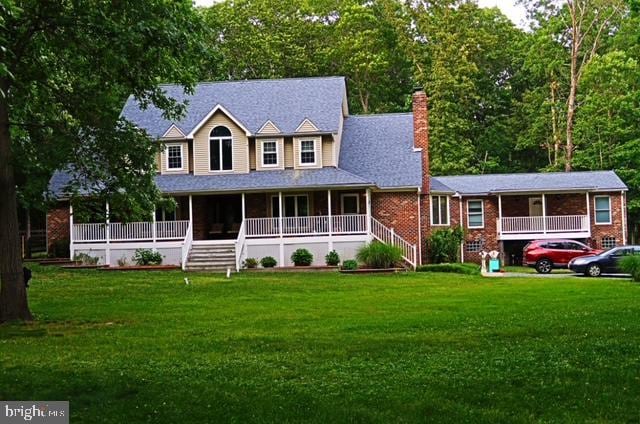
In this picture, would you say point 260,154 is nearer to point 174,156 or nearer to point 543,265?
Result: point 174,156

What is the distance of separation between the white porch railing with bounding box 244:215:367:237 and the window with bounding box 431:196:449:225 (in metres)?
6.28

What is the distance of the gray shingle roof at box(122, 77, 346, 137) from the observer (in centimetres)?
3231

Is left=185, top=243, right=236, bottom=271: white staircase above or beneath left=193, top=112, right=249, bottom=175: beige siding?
beneath

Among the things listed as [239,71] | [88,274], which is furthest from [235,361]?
[239,71]

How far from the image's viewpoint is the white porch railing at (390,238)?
30141mm

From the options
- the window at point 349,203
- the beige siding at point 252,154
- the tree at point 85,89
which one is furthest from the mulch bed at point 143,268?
the tree at point 85,89

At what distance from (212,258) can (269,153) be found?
18.4ft

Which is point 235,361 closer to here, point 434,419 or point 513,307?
point 434,419

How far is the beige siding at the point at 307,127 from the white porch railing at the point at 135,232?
6247 millimetres

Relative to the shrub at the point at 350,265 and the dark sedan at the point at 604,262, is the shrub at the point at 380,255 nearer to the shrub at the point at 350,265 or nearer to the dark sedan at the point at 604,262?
the shrub at the point at 350,265

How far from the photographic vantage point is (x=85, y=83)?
16.3 metres

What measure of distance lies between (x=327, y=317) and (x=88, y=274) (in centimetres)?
1469

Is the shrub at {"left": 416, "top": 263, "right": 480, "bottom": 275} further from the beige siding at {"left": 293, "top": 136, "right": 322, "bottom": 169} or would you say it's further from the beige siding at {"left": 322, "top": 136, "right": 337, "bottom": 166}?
the beige siding at {"left": 293, "top": 136, "right": 322, "bottom": 169}

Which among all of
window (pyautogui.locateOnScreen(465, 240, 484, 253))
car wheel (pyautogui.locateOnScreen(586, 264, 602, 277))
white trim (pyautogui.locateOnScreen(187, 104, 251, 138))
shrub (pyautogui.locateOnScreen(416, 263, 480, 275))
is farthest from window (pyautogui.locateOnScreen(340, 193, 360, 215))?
car wheel (pyautogui.locateOnScreen(586, 264, 602, 277))
